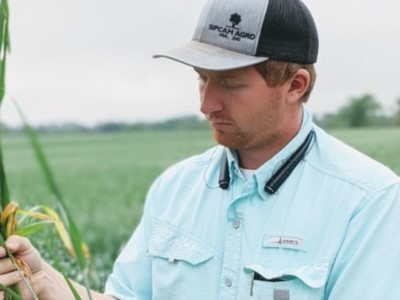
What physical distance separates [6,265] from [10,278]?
29mm

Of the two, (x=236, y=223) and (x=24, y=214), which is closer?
(x=24, y=214)

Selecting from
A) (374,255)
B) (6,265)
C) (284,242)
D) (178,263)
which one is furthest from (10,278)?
(374,255)

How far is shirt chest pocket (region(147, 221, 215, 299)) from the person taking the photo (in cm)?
267

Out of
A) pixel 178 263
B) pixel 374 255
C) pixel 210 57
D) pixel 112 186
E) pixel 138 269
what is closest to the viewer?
pixel 374 255

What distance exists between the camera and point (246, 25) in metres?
2.70

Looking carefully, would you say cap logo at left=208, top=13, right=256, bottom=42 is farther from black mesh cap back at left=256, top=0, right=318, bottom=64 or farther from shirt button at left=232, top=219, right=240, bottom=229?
shirt button at left=232, top=219, right=240, bottom=229

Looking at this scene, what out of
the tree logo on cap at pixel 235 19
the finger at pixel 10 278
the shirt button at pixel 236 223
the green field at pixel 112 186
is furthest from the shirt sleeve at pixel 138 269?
the green field at pixel 112 186

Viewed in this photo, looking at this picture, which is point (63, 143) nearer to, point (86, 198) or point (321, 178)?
point (86, 198)

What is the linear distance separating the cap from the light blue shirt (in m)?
0.18

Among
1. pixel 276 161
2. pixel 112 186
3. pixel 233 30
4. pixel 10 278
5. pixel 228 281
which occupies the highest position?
pixel 233 30

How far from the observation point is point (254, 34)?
2680mm

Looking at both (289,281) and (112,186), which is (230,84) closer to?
(289,281)

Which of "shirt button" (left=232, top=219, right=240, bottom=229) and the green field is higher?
"shirt button" (left=232, top=219, right=240, bottom=229)

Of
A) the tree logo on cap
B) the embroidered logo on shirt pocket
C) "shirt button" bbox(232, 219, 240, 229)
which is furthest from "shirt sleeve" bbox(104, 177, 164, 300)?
the tree logo on cap
